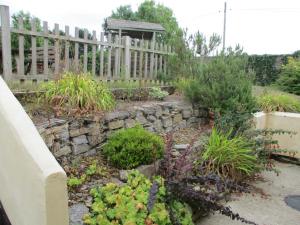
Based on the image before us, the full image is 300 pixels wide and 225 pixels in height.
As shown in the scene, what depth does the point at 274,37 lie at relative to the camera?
15.9m

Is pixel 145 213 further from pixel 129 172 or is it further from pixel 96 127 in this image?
pixel 96 127

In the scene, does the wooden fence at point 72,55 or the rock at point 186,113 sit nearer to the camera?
the wooden fence at point 72,55

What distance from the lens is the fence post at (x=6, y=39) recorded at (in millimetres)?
3951

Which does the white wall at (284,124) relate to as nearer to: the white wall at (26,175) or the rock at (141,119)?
the rock at (141,119)

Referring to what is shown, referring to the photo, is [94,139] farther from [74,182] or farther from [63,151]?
[74,182]

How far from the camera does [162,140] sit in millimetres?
3725

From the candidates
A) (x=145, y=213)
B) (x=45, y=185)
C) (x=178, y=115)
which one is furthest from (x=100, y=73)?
(x=45, y=185)

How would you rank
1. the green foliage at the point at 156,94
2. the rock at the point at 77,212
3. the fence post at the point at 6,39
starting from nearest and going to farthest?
the rock at the point at 77,212, the fence post at the point at 6,39, the green foliage at the point at 156,94

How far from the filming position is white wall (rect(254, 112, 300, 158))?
5.07 m

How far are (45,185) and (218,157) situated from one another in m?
2.85

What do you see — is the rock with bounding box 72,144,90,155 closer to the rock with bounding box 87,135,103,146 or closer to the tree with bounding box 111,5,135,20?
the rock with bounding box 87,135,103,146

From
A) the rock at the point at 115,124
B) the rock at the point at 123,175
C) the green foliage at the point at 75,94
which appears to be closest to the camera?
the rock at the point at 123,175

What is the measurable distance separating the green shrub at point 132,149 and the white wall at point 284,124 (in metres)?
2.53

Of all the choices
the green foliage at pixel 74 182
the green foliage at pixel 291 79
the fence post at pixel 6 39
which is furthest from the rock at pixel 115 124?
the green foliage at pixel 291 79
